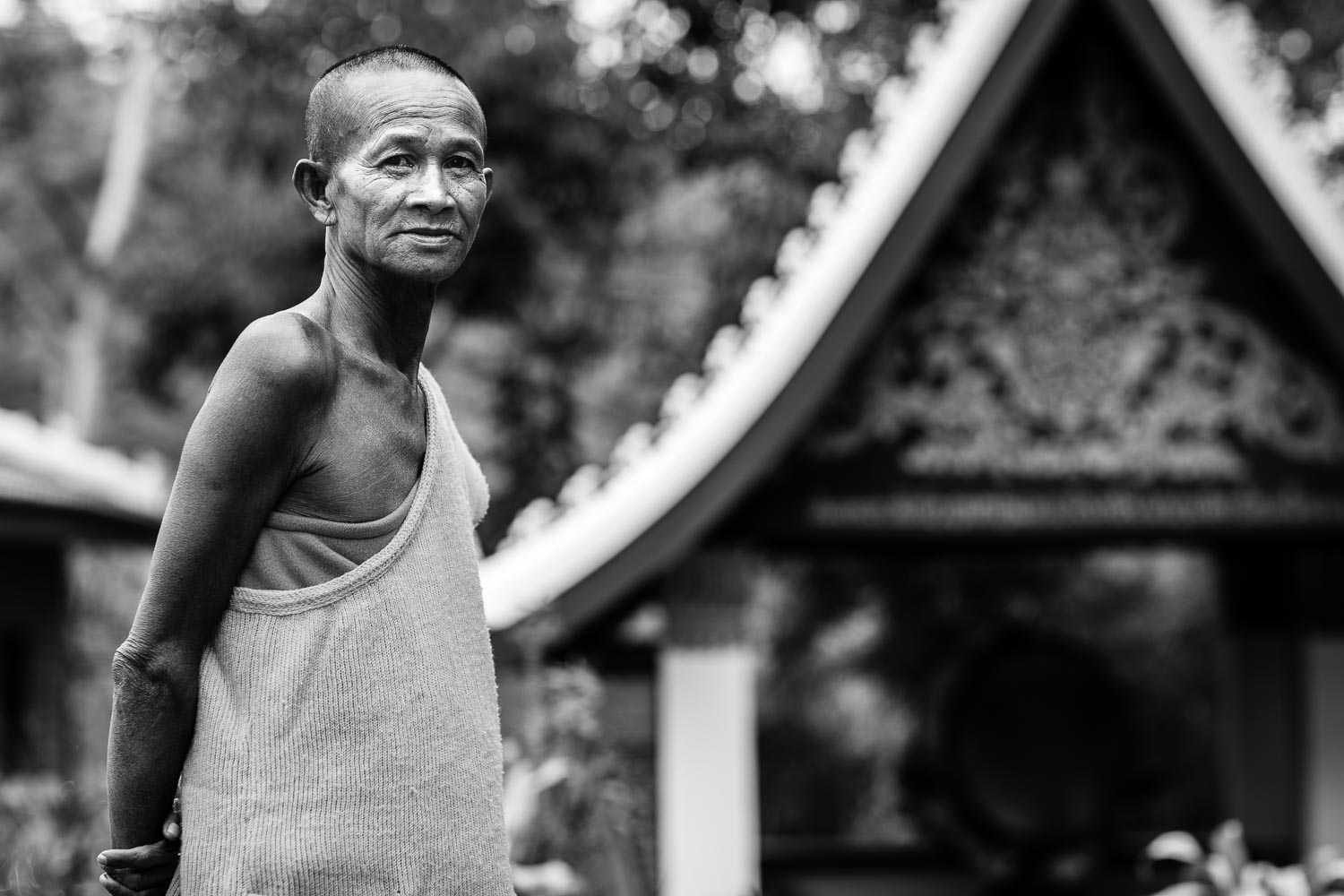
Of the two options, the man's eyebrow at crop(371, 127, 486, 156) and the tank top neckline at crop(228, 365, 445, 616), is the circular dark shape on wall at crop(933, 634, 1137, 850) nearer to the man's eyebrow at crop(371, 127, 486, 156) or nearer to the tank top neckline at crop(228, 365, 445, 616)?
the tank top neckline at crop(228, 365, 445, 616)

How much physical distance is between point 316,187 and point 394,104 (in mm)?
161

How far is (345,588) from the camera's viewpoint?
84.0 inches

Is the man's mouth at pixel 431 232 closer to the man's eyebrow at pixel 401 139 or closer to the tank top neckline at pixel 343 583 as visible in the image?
the man's eyebrow at pixel 401 139

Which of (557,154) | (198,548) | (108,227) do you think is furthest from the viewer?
(108,227)

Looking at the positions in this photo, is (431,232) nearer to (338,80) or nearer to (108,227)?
(338,80)

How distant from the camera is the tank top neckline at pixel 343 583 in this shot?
6.95 feet

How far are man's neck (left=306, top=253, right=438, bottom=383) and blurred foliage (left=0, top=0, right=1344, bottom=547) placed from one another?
8.33 m

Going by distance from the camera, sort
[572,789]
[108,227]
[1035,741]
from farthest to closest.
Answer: [108,227], [1035,741], [572,789]

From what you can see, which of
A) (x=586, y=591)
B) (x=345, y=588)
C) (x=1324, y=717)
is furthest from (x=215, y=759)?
(x=1324, y=717)

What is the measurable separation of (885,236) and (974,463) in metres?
0.95

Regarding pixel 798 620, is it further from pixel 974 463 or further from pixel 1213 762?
pixel 974 463

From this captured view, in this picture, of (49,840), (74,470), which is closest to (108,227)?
(74,470)

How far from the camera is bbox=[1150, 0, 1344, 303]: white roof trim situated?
6895mm

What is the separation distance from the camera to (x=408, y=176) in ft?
7.13
